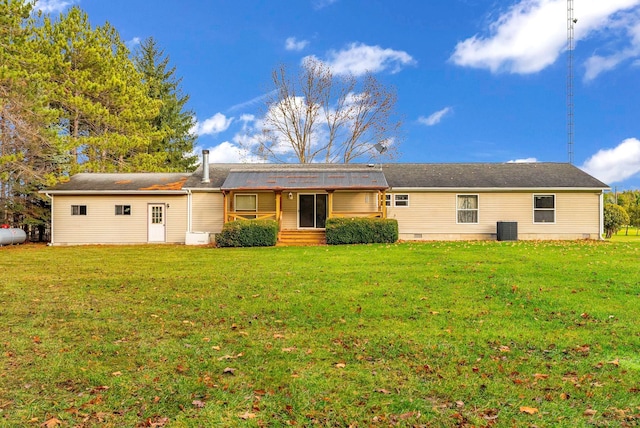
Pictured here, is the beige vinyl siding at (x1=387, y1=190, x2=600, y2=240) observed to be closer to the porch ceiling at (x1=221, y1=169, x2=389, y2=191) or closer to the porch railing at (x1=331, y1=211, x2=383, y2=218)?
the porch railing at (x1=331, y1=211, x2=383, y2=218)

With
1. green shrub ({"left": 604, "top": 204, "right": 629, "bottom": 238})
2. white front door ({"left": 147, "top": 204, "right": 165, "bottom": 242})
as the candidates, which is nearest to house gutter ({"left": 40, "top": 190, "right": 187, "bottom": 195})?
white front door ({"left": 147, "top": 204, "right": 165, "bottom": 242})

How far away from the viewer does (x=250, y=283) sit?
843 cm

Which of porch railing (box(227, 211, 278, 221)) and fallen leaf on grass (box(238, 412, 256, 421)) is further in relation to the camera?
porch railing (box(227, 211, 278, 221))

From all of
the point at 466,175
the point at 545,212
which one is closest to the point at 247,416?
the point at 466,175

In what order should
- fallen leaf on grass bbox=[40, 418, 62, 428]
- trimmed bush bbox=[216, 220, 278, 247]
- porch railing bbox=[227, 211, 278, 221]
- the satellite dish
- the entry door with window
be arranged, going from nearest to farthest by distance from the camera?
fallen leaf on grass bbox=[40, 418, 62, 428], trimmed bush bbox=[216, 220, 278, 247], porch railing bbox=[227, 211, 278, 221], the entry door with window, the satellite dish

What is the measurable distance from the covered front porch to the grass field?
963 centimetres

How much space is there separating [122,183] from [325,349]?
1839 cm

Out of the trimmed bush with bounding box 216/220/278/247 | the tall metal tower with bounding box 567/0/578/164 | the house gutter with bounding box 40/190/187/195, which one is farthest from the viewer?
the tall metal tower with bounding box 567/0/578/164

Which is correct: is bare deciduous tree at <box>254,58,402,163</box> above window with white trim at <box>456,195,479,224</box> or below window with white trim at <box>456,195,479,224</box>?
above

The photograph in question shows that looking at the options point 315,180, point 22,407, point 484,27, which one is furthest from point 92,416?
point 484,27

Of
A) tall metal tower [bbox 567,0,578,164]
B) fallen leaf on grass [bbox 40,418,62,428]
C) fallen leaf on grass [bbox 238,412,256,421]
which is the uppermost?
tall metal tower [bbox 567,0,578,164]

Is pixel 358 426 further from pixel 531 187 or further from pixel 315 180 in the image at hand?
pixel 531 187

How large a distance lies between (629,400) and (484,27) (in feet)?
69.4

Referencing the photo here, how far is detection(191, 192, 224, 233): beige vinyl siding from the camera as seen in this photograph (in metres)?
19.2
